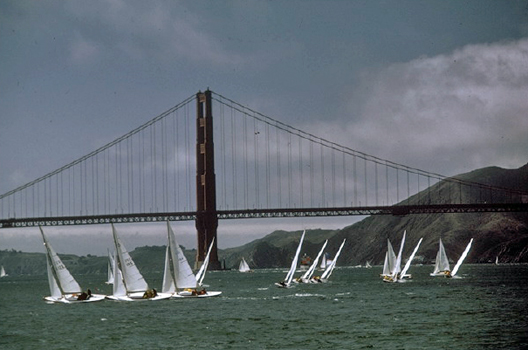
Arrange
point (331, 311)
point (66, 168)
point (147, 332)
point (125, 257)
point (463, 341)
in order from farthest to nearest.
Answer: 1. point (66, 168)
2. point (125, 257)
3. point (331, 311)
4. point (147, 332)
5. point (463, 341)

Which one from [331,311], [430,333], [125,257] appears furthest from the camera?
[125,257]

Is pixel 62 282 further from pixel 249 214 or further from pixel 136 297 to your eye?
pixel 249 214

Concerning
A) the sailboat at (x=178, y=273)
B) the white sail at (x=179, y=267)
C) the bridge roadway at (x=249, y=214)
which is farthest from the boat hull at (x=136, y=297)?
the bridge roadway at (x=249, y=214)

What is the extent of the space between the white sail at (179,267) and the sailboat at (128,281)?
1514mm

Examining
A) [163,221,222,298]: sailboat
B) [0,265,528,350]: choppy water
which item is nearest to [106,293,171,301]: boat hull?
[0,265,528,350]: choppy water

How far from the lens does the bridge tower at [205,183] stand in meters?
168

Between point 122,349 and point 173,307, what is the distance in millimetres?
26124

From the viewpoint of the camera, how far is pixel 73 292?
238 ft

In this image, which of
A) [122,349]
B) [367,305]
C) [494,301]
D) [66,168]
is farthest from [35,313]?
[66,168]

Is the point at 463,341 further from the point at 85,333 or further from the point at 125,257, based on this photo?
the point at 125,257

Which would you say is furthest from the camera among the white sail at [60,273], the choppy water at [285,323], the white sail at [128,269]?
the white sail at [60,273]

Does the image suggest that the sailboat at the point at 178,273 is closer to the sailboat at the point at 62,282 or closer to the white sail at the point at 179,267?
the white sail at the point at 179,267

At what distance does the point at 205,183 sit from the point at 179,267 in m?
102

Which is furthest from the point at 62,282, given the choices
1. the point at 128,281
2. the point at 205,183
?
the point at 205,183
